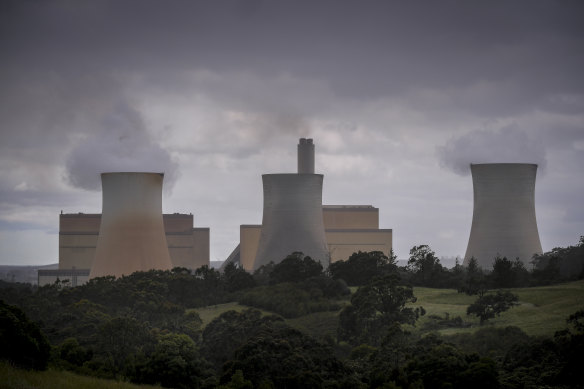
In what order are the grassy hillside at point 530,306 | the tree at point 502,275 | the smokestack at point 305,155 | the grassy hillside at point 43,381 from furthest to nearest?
the smokestack at point 305,155 < the tree at point 502,275 < the grassy hillside at point 530,306 < the grassy hillside at point 43,381

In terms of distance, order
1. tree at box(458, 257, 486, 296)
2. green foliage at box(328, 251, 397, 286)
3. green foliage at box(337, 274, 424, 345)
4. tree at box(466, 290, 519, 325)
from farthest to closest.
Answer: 1. green foliage at box(328, 251, 397, 286)
2. tree at box(458, 257, 486, 296)
3. tree at box(466, 290, 519, 325)
4. green foliage at box(337, 274, 424, 345)

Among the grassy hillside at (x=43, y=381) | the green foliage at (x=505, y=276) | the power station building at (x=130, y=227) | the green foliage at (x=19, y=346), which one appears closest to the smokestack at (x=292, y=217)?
the power station building at (x=130, y=227)

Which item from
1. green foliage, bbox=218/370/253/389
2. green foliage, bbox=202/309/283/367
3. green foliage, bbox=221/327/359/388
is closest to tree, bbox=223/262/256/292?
green foliage, bbox=202/309/283/367

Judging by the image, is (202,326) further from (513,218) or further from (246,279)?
(513,218)

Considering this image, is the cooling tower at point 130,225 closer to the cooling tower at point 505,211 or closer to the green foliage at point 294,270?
the green foliage at point 294,270

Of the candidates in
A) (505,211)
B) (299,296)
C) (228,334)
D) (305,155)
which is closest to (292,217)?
(299,296)

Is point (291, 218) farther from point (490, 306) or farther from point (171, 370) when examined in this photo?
point (171, 370)

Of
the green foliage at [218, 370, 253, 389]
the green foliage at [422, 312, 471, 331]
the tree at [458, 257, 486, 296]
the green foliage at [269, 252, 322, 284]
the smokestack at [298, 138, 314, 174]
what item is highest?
the smokestack at [298, 138, 314, 174]

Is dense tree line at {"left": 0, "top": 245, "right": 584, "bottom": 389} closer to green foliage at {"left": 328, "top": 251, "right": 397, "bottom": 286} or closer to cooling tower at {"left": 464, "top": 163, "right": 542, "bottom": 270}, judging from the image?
green foliage at {"left": 328, "top": 251, "right": 397, "bottom": 286}

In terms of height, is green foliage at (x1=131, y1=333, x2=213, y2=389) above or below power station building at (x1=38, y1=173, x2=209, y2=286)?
below
